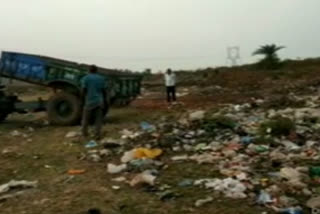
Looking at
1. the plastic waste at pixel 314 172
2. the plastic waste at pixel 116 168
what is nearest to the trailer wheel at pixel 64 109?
the plastic waste at pixel 116 168

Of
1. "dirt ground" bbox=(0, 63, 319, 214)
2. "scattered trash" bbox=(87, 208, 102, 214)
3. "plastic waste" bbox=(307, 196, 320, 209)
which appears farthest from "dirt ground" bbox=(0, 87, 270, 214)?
"plastic waste" bbox=(307, 196, 320, 209)

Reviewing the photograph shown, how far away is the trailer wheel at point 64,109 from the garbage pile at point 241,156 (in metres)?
1.95

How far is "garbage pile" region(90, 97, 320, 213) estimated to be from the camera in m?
7.89

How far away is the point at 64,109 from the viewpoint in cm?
1617

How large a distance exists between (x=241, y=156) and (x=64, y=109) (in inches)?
275

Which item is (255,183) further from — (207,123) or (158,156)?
(207,123)

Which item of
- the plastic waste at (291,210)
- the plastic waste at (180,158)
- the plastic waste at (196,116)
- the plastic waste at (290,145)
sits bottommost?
the plastic waste at (291,210)

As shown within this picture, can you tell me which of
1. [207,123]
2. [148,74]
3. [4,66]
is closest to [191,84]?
[148,74]

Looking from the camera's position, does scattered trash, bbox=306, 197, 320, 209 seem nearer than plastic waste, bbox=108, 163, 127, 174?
Yes

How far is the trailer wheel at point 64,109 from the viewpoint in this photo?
15953 mm

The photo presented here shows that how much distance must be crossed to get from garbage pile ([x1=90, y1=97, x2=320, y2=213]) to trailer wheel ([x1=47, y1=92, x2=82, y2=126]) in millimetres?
1952

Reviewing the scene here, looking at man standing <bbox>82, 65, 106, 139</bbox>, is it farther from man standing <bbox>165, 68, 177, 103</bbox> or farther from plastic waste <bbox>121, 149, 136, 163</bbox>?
man standing <bbox>165, 68, 177, 103</bbox>

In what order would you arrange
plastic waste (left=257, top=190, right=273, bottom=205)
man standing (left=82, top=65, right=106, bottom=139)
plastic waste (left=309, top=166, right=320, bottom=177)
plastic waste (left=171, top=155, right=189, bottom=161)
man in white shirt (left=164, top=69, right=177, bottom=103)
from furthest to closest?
man in white shirt (left=164, top=69, right=177, bottom=103)
man standing (left=82, top=65, right=106, bottom=139)
plastic waste (left=171, top=155, right=189, bottom=161)
plastic waste (left=309, top=166, right=320, bottom=177)
plastic waste (left=257, top=190, right=273, bottom=205)

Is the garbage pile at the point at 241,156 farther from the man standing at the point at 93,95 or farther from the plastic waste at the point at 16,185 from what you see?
the plastic waste at the point at 16,185
